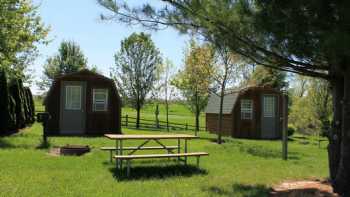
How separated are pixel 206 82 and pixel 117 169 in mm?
9615

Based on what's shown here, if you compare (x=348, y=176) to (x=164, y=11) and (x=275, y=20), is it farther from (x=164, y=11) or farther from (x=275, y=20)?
(x=164, y=11)

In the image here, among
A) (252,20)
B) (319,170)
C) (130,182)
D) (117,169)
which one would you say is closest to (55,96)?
(117,169)

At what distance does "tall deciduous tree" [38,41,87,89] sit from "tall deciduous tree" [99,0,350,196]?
32.5m

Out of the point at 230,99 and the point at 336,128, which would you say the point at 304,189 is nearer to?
the point at 336,128

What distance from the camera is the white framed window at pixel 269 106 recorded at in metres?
20.0

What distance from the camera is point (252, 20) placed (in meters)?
5.03

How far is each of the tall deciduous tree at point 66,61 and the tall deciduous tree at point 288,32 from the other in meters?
32.5

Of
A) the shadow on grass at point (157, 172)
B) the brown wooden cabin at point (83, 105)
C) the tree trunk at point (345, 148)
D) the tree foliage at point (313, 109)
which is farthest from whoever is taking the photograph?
the tree foliage at point (313, 109)

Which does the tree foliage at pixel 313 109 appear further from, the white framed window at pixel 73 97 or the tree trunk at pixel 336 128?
the tree trunk at pixel 336 128

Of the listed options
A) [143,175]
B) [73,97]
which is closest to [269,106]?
[73,97]

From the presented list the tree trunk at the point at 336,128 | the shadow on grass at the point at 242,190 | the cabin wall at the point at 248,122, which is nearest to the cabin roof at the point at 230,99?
the cabin wall at the point at 248,122

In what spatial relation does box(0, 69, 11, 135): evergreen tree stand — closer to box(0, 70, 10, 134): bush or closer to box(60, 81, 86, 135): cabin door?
box(0, 70, 10, 134): bush

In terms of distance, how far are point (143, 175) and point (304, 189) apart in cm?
311

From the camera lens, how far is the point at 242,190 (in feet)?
20.1
